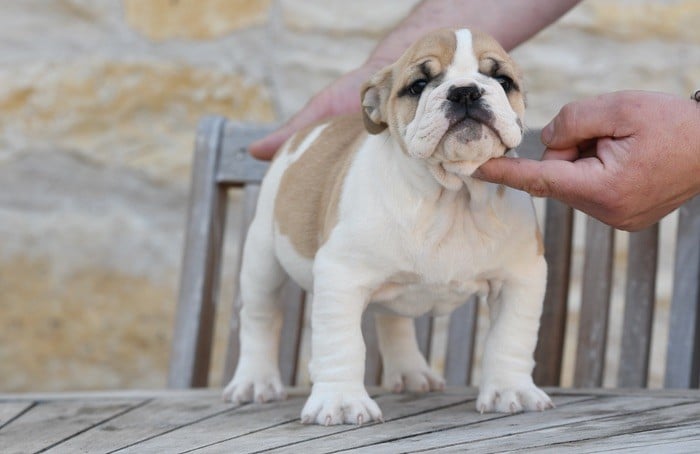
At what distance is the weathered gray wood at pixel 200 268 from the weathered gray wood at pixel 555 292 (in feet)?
2.44

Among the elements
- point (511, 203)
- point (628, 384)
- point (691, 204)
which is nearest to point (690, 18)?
point (691, 204)

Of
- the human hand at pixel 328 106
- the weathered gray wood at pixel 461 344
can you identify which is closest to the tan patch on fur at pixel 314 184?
the human hand at pixel 328 106

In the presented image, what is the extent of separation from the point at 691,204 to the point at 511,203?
650 mm

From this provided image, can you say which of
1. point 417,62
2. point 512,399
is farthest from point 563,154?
point 512,399

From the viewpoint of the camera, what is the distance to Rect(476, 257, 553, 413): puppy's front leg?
71.7 inches

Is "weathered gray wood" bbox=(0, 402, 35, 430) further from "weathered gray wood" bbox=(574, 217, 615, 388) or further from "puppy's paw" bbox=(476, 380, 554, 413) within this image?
"weathered gray wood" bbox=(574, 217, 615, 388)

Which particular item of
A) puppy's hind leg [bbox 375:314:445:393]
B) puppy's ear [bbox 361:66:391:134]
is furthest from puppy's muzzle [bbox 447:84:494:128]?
puppy's hind leg [bbox 375:314:445:393]

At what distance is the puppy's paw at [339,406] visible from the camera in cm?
172

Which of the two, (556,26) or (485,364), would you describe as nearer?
(485,364)

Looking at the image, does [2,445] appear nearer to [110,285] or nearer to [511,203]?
[511,203]

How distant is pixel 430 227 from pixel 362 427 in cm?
33

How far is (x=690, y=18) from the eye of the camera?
3062 mm

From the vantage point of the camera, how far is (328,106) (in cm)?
234

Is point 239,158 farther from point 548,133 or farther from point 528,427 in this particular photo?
point 528,427
